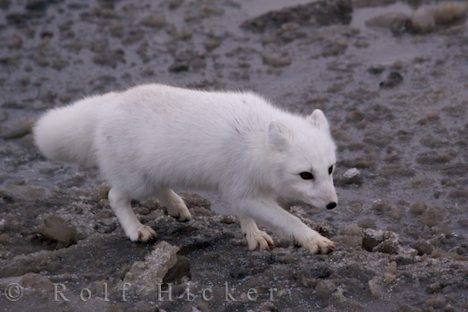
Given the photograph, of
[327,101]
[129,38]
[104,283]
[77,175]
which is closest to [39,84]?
[129,38]

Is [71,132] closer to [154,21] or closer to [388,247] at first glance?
[388,247]

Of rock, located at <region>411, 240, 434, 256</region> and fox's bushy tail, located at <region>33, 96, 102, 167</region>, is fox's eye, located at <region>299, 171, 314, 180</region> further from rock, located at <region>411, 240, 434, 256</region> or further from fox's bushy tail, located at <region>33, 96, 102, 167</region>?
fox's bushy tail, located at <region>33, 96, 102, 167</region>

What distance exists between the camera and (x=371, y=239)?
5.09 metres

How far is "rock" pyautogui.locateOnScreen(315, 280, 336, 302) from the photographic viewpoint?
14.1 ft

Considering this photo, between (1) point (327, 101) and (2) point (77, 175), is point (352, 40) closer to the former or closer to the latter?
(1) point (327, 101)

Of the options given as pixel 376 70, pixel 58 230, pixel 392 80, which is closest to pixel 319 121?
pixel 58 230

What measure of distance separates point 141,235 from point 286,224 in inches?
37.5

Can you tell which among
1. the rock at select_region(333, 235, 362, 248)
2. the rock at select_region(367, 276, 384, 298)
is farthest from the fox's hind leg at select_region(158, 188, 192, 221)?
the rock at select_region(367, 276, 384, 298)

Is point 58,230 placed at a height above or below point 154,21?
below

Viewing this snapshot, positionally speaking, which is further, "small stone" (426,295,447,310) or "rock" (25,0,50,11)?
"rock" (25,0,50,11)

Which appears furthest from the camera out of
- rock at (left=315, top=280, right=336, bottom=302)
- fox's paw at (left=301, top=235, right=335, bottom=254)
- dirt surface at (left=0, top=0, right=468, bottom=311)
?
fox's paw at (left=301, top=235, right=335, bottom=254)

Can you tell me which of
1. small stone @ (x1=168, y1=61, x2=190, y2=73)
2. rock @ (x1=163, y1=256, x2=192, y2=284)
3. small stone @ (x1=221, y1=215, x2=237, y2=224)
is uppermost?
small stone @ (x1=168, y1=61, x2=190, y2=73)

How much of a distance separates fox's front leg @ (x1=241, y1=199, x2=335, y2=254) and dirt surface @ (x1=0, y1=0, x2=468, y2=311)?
90mm

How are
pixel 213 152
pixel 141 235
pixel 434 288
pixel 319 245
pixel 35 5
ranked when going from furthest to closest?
pixel 35 5 → pixel 141 235 → pixel 213 152 → pixel 319 245 → pixel 434 288
